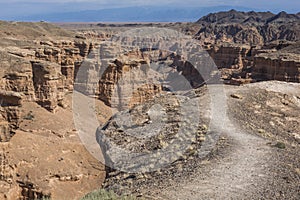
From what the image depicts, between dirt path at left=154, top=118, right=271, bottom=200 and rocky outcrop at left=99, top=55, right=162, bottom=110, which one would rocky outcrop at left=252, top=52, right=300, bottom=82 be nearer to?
rocky outcrop at left=99, top=55, right=162, bottom=110

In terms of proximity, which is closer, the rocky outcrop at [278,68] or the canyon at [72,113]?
the canyon at [72,113]

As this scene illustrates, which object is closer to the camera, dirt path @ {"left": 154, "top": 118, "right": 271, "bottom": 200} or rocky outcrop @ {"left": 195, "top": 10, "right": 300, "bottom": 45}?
dirt path @ {"left": 154, "top": 118, "right": 271, "bottom": 200}

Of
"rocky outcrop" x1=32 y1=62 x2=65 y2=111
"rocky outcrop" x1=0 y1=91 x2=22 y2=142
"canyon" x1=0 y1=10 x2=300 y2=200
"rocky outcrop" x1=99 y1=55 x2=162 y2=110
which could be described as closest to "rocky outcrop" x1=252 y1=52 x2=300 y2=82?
"canyon" x1=0 y1=10 x2=300 y2=200

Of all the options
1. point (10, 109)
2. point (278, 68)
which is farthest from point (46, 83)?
point (278, 68)

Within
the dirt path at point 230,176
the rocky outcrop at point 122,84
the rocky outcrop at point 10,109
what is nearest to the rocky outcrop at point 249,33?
the rocky outcrop at point 122,84

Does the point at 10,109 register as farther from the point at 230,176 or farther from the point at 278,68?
the point at 278,68

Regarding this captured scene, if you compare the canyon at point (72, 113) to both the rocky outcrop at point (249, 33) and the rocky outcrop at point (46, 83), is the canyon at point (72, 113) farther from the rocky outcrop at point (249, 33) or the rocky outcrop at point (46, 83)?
the rocky outcrop at point (249, 33)

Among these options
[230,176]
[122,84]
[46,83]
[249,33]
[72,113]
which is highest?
[249,33]

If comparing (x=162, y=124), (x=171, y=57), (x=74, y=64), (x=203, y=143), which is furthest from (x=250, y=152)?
(x=171, y=57)

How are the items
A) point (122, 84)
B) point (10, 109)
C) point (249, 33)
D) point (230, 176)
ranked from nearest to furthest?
1. point (230, 176)
2. point (10, 109)
3. point (122, 84)
4. point (249, 33)

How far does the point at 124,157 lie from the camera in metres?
13.9

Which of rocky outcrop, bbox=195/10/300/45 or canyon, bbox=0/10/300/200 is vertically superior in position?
rocky outcrop, bbox=195/10/300/45

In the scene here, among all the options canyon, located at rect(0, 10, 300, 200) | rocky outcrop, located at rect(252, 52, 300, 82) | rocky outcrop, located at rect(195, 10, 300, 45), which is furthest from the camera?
rocky outcrop, located at rect(195, 10, 300, 45)

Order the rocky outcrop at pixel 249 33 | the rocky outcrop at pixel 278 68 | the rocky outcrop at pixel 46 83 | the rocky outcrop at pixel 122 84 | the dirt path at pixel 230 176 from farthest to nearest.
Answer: the rocky outcrop at pixel 249 33, the rocky outcrop at pixel 278 68, the rocky outcrop at pixel 122 84, the rocky outcrop at pixel 46 83, the dirt path at pixel 230 176
